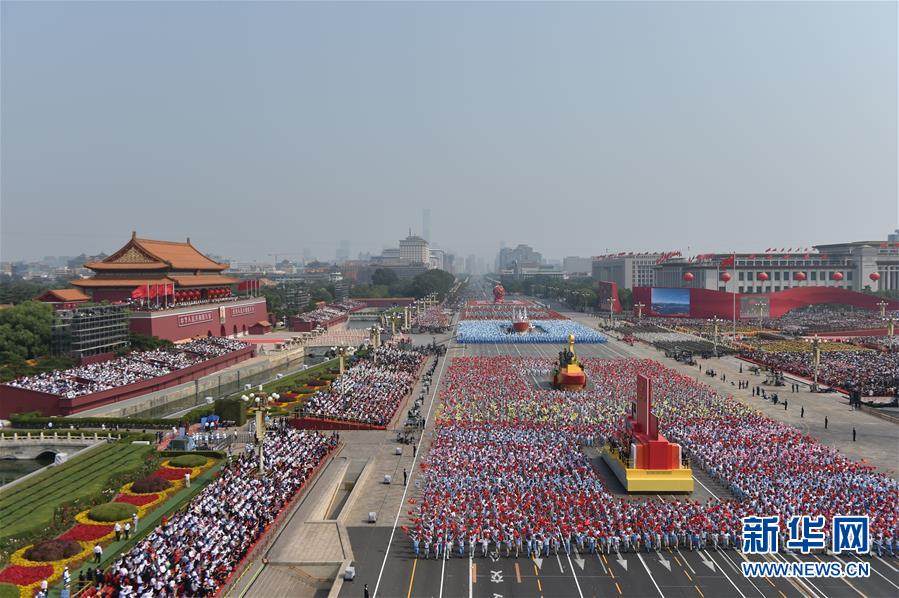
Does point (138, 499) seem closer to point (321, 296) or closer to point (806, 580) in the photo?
point (806, 580)

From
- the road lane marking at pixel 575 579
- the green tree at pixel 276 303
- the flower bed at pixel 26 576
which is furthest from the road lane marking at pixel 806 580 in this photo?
the green tree at pixel 276 303

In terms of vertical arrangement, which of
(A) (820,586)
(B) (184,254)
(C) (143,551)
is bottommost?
(A) (820,586)

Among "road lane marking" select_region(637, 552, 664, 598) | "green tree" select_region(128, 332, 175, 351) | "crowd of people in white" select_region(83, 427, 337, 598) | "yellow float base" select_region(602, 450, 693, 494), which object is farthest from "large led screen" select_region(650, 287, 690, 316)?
"road lane marking" select_region(637, 552, 664, 598)

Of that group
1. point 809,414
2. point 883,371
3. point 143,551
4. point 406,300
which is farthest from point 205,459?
point 406,300

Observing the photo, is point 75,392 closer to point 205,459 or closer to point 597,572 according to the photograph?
point 205,459

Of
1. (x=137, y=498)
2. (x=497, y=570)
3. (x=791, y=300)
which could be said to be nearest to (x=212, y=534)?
(x=137, y=498)

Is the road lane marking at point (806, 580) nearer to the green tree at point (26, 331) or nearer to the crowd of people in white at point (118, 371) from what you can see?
the crowd of people in white at point (118, 371)
